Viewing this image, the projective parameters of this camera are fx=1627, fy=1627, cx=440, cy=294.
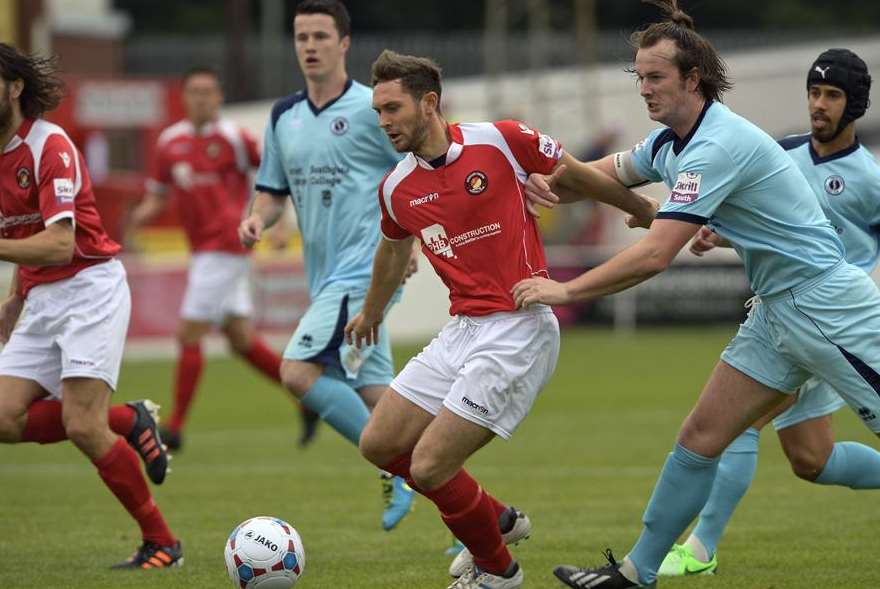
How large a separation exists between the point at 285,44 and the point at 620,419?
69.2 ft

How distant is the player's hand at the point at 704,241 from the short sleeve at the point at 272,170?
2675mm

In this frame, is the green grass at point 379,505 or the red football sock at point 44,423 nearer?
the green grass at point 379,505

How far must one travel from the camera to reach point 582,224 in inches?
1145

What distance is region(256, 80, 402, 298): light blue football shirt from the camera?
8500 millimetres

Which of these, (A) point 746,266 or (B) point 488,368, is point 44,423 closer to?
(B) point 488,368

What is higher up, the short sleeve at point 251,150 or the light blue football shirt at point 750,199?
the light blue football shirt at point 750,199

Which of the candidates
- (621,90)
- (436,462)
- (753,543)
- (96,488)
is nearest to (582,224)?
(621,90)

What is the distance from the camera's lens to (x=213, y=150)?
13.0 metres

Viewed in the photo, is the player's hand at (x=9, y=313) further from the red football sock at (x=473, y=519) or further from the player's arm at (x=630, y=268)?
the player's arm at (x=630, y=268)

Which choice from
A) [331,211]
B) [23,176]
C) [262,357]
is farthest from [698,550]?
[262,357]

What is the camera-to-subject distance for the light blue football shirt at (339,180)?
8.50 metres

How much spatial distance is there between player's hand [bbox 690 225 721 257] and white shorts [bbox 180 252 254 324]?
258 inches

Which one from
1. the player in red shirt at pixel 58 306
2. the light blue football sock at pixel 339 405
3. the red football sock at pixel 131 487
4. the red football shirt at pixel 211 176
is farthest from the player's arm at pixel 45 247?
the red football shirt at pixel 211 176

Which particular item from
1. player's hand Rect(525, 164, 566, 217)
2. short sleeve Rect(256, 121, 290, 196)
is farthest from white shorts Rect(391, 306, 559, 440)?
short sleeve Rect(256, 121, 290, 196)
